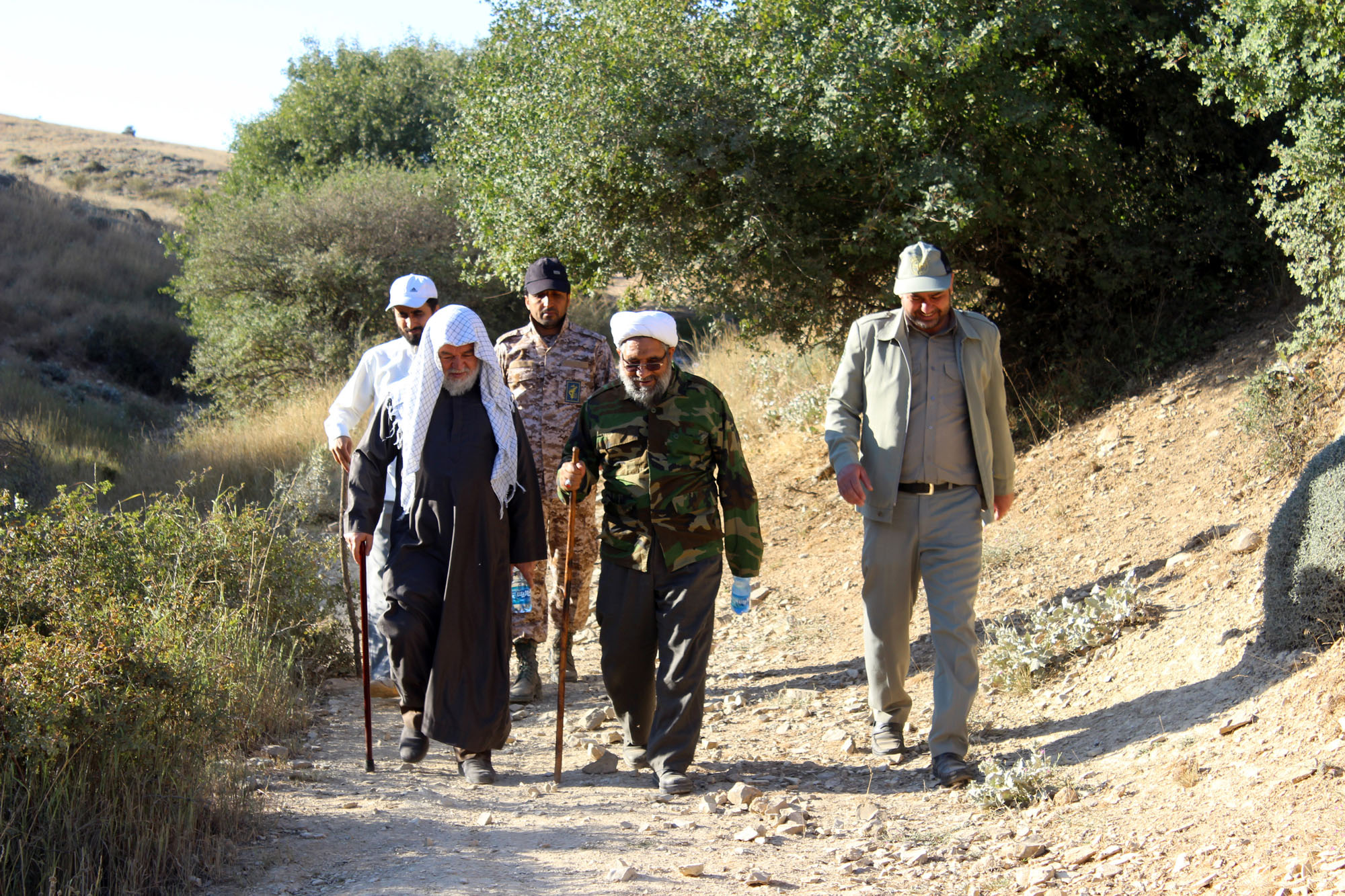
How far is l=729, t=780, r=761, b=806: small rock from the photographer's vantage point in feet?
14.7

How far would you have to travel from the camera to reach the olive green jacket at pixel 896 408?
477cm

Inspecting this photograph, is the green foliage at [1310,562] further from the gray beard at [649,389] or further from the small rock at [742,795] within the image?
the gray beard at [649,389]

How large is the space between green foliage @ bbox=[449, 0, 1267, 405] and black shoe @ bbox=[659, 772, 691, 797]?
468 cm

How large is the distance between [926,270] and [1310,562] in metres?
1.93

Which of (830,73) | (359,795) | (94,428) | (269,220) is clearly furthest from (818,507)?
(269,220)

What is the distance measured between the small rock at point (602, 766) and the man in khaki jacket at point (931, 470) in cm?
121

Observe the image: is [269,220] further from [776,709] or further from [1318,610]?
[1318,610]

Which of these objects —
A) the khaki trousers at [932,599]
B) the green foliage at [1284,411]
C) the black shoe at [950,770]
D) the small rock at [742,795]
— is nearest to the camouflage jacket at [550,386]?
the khaki trousers at [932,599]

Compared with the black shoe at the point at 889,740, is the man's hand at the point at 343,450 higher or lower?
higher

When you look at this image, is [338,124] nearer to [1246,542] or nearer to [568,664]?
[568,664]

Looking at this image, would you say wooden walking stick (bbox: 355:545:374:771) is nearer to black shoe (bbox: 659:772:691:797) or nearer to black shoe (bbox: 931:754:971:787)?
black shoe (bbox: 659:772:691:797)

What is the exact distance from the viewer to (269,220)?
17688 millimetres

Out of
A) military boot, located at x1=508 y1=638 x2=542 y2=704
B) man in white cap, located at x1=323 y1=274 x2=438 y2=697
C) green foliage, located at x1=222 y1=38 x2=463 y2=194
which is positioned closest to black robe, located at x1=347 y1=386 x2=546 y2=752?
man in white cap, located at x1=323 y1=274 x2=438 y2=697

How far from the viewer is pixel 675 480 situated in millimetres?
4746
